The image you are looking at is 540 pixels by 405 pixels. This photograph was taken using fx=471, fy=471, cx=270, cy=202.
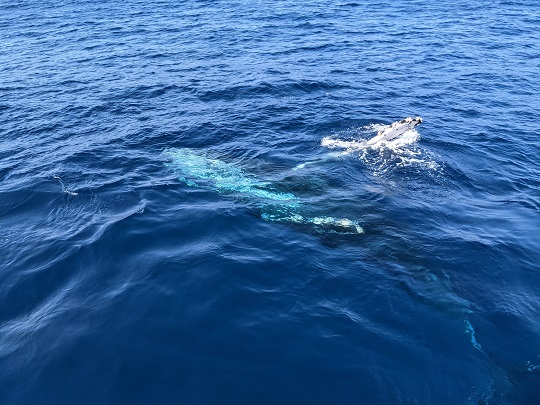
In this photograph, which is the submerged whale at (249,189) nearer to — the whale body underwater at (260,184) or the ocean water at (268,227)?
the whale body underwater at (260,184)

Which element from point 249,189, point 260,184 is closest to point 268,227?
point 249,189

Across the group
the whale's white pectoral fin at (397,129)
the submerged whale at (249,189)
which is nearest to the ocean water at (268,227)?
the submerged whale at (249,189)

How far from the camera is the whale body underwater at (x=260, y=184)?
1385 inches

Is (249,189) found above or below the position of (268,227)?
below

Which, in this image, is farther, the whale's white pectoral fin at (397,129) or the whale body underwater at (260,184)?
the whale's white pectoral fin at (397,129)

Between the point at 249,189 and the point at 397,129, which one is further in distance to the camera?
the point at 397,129

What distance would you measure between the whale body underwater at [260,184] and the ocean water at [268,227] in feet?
0.77

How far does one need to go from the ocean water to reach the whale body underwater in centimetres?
24

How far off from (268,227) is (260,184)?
20.5 feet

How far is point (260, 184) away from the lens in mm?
40031

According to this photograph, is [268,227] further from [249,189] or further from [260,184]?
[260,184]

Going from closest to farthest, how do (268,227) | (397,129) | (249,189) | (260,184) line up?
(268,227) < (249,189) < (260,184) < (397,129)

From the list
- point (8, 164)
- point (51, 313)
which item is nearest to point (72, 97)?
point (8, 164)

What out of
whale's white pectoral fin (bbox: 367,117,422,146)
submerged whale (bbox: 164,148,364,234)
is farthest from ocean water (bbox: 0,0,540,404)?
whale's white pectoral fin (bbox: 367,117,422,146)
